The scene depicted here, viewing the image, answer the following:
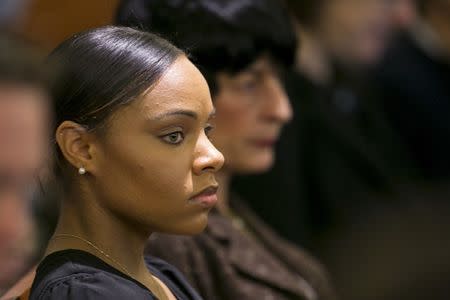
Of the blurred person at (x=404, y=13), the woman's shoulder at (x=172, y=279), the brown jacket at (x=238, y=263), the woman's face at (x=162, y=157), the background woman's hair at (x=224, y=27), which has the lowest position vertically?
the blurred person at (x=404, y=13)

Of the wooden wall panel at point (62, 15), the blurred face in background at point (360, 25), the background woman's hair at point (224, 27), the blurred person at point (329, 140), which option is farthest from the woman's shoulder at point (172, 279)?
the blurred face in background at point (360, 25)

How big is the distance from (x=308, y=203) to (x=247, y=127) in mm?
778

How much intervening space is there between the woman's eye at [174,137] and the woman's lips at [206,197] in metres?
0.06

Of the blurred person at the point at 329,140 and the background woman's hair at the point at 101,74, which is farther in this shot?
the blurred person at the point at 329,140

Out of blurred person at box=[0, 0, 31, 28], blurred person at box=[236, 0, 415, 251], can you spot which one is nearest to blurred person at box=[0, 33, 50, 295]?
blurred person at box=[0, 0, 31, 28]

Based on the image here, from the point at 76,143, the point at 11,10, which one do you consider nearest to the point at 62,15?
the point at 11,10

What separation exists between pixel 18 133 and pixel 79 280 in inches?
6.1

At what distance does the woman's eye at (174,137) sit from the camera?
3.94 feet

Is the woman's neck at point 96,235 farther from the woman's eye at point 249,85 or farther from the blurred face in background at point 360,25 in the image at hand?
the blurred face in background at point 360,25

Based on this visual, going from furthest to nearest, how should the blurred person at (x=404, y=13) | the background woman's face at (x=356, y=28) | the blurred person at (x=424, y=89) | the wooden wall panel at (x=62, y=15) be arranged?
1. the blurred person at (x=404, y=13)
2. the blurred person at (x=424, y=89)
3. the background woman's face at (x=356, y=28)
4. the wooden wall panel at (x=62, y=15)

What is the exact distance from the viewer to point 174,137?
120 centimetres

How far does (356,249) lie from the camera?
2627mm

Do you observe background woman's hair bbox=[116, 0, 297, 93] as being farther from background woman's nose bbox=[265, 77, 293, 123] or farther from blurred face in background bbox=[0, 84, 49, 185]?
blurred face in background bbox=[0, 84, 49, 185]

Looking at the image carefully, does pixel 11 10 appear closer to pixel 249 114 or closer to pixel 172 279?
pixel 249 114
